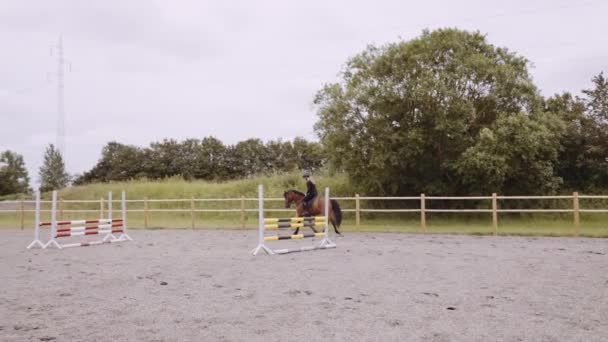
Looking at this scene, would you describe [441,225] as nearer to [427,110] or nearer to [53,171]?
[427,110]

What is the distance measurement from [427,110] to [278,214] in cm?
776

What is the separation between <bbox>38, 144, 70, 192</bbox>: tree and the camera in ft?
210

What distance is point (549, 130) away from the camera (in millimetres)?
18891

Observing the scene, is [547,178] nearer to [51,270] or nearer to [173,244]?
[173,244]

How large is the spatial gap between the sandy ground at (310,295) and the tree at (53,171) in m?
57.7

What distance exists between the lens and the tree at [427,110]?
63.1ft

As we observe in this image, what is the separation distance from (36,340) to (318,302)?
2.93 m

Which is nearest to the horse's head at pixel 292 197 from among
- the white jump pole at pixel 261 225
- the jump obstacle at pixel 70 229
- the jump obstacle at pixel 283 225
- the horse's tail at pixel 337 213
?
the horse's tail at pixel 337 213

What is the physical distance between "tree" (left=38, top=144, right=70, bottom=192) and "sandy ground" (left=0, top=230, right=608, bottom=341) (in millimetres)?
57734

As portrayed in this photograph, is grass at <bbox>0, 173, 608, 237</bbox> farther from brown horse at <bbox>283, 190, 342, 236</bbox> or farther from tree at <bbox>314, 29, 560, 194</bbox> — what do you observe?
brown horse at <bbox>283, 190, 342, 236</bbox>

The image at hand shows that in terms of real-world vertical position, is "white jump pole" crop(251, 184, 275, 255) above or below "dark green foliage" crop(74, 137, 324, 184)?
below

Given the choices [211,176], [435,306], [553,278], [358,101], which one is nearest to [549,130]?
[358,101]

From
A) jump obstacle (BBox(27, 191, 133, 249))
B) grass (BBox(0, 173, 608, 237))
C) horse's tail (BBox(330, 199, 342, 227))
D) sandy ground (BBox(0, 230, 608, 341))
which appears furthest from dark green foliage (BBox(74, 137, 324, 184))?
sandy ground (BBox(0, 230, 608, 341))

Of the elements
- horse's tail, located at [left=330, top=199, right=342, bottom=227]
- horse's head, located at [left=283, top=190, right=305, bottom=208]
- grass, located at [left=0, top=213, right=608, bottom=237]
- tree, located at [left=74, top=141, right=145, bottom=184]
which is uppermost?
tree, located at [left=74, top=141, right=145, bottom=184]
